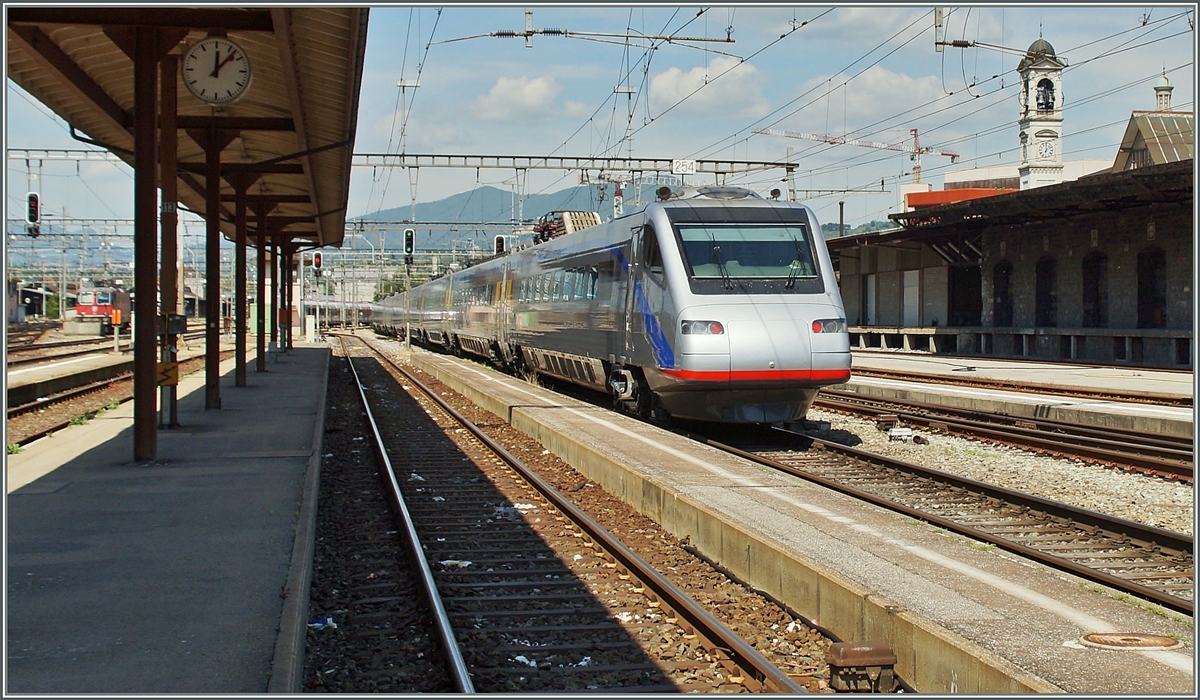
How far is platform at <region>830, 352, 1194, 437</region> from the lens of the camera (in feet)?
49.4

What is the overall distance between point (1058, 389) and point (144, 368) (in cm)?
1521

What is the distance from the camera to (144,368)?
11828 mm

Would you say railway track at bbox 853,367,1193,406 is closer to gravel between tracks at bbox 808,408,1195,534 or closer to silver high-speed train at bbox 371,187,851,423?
gravel between tracks at bbox 808,408,1195,534

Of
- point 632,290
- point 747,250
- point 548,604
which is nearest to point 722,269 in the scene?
point 747,250

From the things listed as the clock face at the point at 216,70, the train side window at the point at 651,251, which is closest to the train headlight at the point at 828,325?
the train side window at the point at 651,251

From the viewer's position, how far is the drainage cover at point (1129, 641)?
17.5ft

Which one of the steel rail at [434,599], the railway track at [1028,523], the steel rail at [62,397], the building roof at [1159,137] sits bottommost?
the steel rail at [434,599]

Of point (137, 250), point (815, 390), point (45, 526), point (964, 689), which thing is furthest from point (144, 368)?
point (964, 689)

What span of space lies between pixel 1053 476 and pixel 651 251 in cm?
538

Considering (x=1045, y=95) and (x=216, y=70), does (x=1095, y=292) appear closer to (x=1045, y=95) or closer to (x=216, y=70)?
(x=216, y=70)

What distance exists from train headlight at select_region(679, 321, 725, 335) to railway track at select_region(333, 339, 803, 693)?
2.43 metres

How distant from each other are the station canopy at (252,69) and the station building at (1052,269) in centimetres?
1785

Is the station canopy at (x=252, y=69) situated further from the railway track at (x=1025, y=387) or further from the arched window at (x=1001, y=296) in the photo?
the arched window at (x=1001, y=296)

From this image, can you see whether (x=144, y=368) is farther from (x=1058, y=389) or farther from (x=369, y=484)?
(x=1058, y=389)
